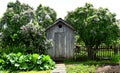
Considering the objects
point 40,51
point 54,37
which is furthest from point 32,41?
point 54,37

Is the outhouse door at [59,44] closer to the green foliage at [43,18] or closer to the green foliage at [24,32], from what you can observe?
the green foliage at [24,32]

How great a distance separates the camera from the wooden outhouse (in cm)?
2123

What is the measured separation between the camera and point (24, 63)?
1650cm

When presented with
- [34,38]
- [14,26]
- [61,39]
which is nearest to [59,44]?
[61,39]

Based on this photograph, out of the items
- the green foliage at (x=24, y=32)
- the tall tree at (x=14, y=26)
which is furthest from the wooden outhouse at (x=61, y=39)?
the tall tree at (x=14, y=26)

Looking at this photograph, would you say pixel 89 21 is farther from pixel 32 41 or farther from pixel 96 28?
pixel 32 41

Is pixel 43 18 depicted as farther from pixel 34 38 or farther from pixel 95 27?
pixel 95 27

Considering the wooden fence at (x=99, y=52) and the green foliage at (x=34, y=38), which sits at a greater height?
the green foliage at (x=34, y=38)

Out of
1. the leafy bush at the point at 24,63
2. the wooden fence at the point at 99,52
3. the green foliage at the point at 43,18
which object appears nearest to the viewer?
the leafy bush at the point at 24,63

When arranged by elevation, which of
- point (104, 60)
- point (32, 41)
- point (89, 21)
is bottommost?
point (104, 60)

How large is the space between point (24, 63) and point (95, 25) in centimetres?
721

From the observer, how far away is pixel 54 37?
70.2ft

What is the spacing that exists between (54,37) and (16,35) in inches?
118

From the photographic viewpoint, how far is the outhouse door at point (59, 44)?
21242 millimetres
